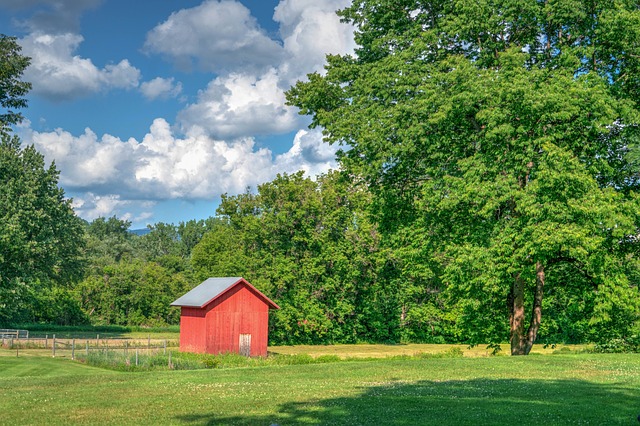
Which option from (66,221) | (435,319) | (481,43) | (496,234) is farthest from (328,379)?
(435,319)

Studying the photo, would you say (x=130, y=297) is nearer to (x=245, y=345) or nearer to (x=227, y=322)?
(x=227, y=322)

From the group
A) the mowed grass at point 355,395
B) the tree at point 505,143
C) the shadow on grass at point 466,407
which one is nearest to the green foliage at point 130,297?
the tree at point 505,143

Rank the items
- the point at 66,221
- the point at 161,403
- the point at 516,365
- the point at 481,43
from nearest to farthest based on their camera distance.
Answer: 1. the point at 161,403
2. the point at 516,365
3. the point at 481,43
4. the point at 66,221

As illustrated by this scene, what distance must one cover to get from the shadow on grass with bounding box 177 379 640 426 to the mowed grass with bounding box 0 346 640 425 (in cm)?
2

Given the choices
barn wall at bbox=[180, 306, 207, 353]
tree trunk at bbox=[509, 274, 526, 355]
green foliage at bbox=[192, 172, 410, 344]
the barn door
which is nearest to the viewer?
tree trunk at bbox=[509, 274, 526, 355]

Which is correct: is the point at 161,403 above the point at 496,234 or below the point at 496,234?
below

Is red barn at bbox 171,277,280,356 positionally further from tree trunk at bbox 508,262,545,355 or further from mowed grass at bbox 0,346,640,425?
tree trunk at bbox 508,262,545,355

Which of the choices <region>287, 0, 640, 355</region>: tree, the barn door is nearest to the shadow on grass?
<region>287, 0, 640, 355</region>: tree

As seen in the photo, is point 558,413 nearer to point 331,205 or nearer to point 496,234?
point 496,234

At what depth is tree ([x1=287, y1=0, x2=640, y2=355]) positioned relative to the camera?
25609 mm

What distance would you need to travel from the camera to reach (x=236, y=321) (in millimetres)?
53375

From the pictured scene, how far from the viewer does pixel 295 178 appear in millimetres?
74250

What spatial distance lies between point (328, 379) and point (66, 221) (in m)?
49.3

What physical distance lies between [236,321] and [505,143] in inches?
1261
